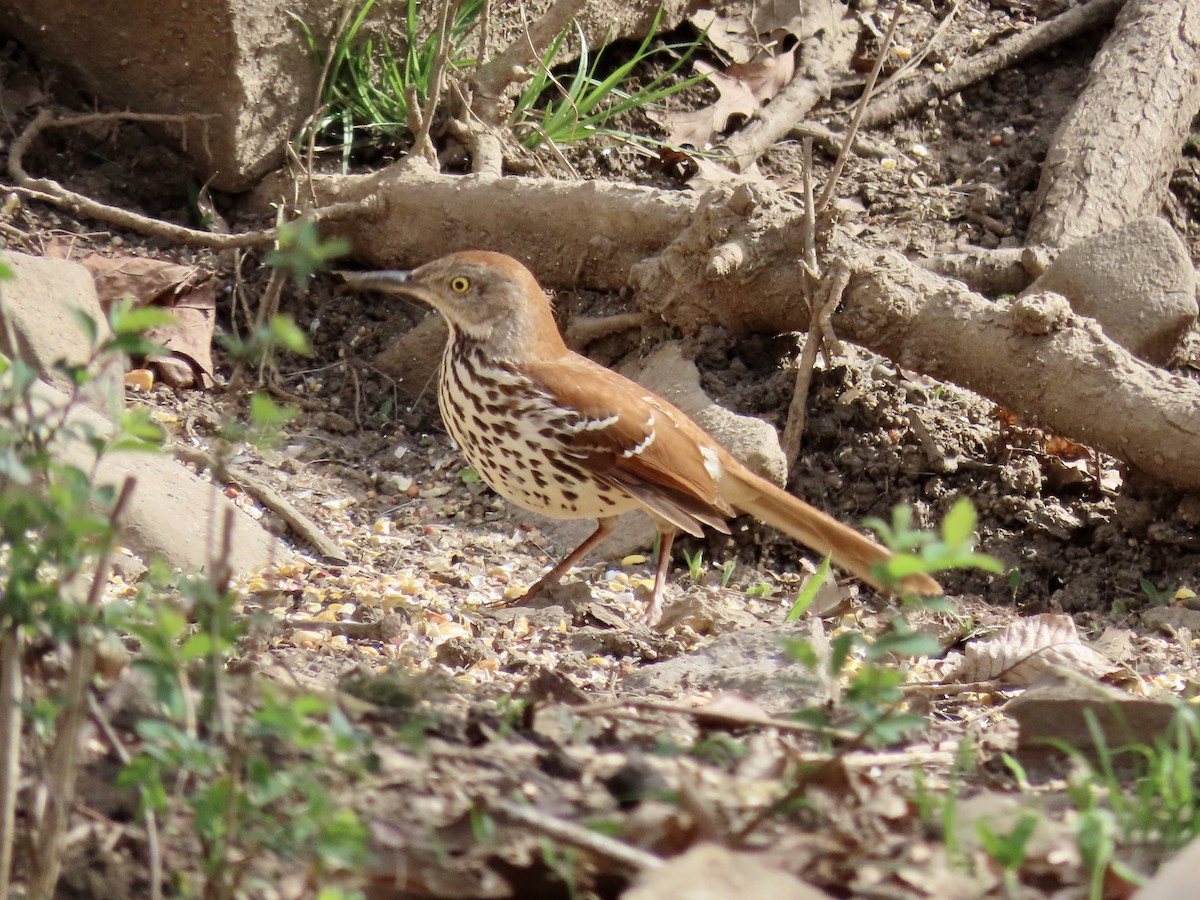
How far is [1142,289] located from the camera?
4930 mm

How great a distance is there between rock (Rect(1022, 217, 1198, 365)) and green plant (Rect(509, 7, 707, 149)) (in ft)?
6.56

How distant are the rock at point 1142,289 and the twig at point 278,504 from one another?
2.55m

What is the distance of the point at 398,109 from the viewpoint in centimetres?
592

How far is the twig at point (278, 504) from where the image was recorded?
4480mm

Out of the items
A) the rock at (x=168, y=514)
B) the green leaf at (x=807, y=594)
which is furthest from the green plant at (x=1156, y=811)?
the rock at (x=168, y=514)

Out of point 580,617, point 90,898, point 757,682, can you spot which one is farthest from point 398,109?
point 90,898

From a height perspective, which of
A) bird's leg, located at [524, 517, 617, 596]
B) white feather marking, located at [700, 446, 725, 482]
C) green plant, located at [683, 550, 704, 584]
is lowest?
green plant, located at [683, 550, 704, 584]

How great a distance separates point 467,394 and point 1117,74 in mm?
3624

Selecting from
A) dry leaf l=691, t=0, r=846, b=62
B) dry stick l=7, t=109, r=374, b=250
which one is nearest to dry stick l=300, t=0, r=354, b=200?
dry stick l=7, t=109, r=374, b=250

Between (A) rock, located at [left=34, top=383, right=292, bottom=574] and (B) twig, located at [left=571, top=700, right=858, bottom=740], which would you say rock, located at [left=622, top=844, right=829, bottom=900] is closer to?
(B) twig, located at [left=571, top=700, right=858, bottom=740]

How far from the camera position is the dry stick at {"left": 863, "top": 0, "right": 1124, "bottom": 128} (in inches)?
273

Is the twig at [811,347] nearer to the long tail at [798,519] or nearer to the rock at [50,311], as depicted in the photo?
the long tail at [798,519]

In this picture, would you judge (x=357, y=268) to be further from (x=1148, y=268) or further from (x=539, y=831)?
(x=539, y=831)

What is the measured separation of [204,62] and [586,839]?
4.51m
